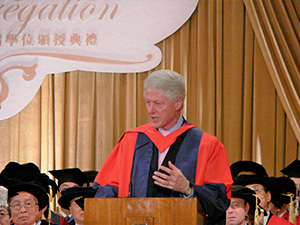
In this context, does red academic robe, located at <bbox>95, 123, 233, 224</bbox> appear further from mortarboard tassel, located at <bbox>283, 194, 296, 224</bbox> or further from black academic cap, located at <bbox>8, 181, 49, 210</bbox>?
mortarboard tassel, located at <bbox>283, 194, 296, 224</bbox>

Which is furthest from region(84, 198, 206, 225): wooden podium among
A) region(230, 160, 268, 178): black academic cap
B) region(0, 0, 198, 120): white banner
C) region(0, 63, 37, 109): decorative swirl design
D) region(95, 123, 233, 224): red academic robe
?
region(0, 63, 37, 109): decorative swirl design

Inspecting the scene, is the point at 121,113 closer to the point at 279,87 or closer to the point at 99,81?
the point at 99,81

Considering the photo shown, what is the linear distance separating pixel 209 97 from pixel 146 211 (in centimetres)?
427

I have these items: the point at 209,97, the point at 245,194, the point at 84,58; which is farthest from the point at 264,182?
the point at 84,58

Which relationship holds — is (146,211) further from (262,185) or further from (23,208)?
(262,185)

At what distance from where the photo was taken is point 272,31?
19.8 feet

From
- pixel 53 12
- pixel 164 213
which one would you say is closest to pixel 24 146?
pixel 53 12

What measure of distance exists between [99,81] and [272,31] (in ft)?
8.00

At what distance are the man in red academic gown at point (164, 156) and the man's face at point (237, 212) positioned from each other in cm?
170

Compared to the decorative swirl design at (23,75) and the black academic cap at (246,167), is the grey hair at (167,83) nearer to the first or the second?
the black academic cap at (246,167)

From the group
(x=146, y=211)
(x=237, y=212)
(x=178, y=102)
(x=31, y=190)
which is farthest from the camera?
(x=31, y=190)

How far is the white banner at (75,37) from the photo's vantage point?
6.62 m

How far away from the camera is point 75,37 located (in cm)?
686

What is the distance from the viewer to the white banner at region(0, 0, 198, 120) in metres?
6.62
